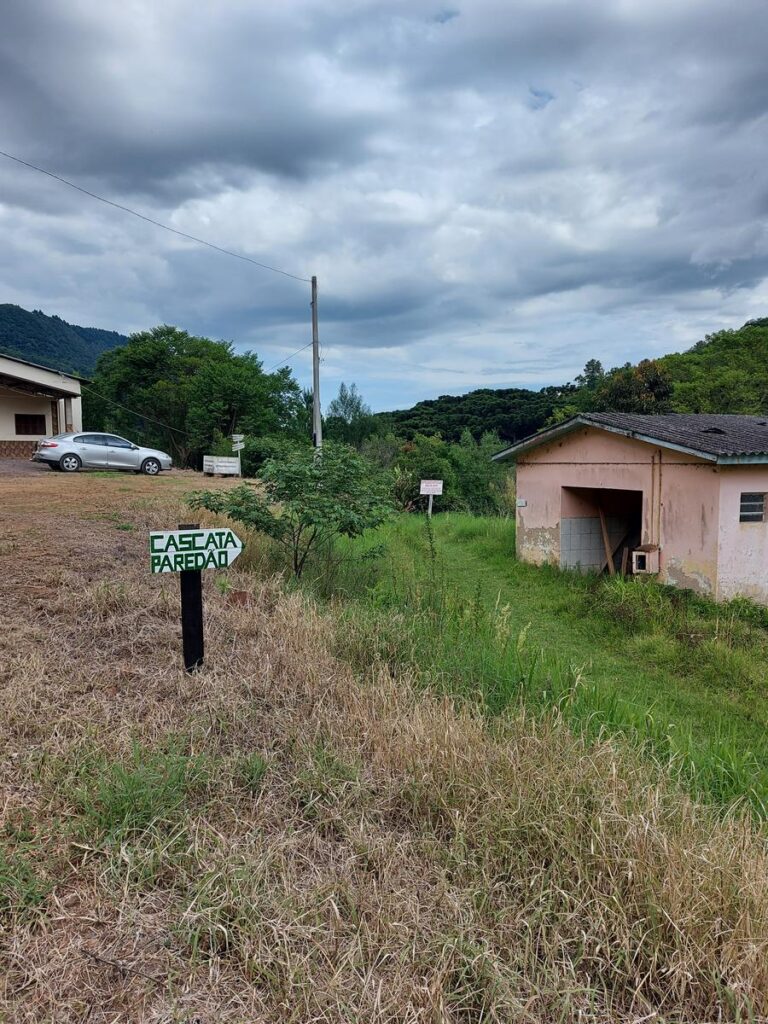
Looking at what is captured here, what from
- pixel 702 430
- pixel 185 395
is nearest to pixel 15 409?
pixel 185 395

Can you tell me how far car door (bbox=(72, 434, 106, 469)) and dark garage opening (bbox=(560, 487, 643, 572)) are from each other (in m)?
14.8

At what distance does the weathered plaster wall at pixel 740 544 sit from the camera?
10.2m

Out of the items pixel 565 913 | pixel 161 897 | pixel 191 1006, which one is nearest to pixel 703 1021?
pixel 565 913

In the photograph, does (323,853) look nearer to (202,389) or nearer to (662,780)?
(662,780)

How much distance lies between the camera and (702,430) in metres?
11.9

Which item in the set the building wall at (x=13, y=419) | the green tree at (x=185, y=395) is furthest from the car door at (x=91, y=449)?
the green tree at (x=185, y=395)

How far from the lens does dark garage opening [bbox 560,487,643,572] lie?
13578 millimetres

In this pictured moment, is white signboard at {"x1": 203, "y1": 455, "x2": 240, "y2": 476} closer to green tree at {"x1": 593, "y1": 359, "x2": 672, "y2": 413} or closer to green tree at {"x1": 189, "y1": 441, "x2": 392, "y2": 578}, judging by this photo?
green tree at {"x1": 189, "y1": 441, "x2": 392, "y2": 578}

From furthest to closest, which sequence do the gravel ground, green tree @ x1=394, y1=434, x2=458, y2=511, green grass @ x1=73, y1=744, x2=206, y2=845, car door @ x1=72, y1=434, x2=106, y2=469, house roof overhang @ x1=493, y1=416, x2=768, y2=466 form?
green tree @ x1=394, y1=434, x2=458, y2=511 < car door @ x1=72, y1=434, x2=106, y2=469 < the gravel ground < house roof overhang @ x1=493, y1=416, x2=768, y2=466 < green grass @ x1=73, y1=744, x2=206, y2=845

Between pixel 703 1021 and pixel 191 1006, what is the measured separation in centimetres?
149

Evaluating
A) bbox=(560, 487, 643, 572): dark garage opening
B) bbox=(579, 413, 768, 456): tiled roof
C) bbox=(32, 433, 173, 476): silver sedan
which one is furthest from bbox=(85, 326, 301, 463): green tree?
bbox=(579, 413, 768, 456): tiled roof

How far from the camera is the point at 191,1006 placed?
183 centimetres

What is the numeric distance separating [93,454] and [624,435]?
1631 cm

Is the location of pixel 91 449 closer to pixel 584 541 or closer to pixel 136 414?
pixel 584 541
